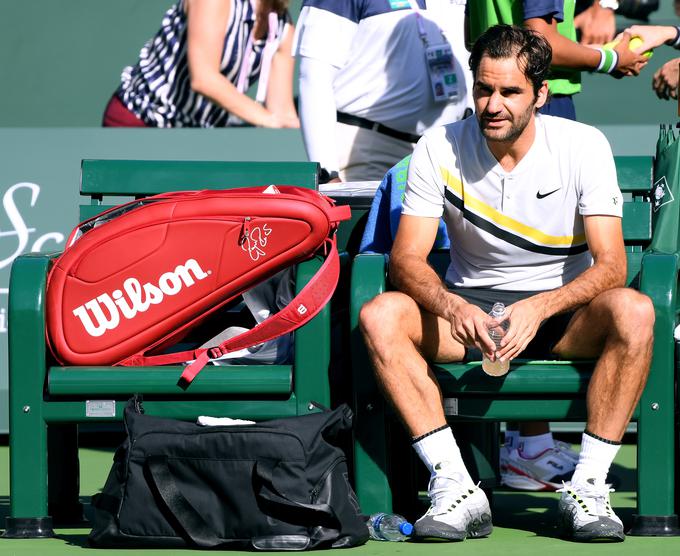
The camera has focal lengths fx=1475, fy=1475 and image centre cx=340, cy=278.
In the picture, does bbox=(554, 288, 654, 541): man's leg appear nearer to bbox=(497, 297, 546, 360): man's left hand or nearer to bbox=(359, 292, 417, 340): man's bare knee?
bbox=(497, 297, 546, 360): man's left hand

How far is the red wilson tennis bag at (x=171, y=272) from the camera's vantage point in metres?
4.17

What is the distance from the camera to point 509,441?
5.22 meters

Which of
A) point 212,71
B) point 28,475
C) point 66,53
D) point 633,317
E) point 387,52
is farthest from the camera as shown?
Answer: point 66,53

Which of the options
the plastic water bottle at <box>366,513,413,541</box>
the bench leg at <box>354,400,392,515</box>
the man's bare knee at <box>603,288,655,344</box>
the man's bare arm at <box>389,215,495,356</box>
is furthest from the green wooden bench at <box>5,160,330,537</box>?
the man's bare knee at <box>603,288,655,344</box>

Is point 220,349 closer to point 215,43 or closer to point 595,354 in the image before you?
point 595,354

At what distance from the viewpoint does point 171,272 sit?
4188 mm

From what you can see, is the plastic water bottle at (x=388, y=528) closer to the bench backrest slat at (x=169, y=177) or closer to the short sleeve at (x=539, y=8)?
the bench backrest slat at (x=169, y=177)

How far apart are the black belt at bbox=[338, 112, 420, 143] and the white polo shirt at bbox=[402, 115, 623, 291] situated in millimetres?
1107

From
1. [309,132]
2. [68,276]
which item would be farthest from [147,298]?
[309,132]

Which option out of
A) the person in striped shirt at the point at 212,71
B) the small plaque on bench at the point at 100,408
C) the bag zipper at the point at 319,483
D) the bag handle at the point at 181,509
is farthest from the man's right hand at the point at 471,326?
the person in striped shirt at the point at 212,71

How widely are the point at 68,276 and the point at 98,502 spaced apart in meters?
0.67

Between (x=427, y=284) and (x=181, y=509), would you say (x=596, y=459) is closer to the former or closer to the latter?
(x=427, y=284)

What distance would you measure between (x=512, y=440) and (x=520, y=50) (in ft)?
5.23

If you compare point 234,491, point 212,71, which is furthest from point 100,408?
point 212,71
